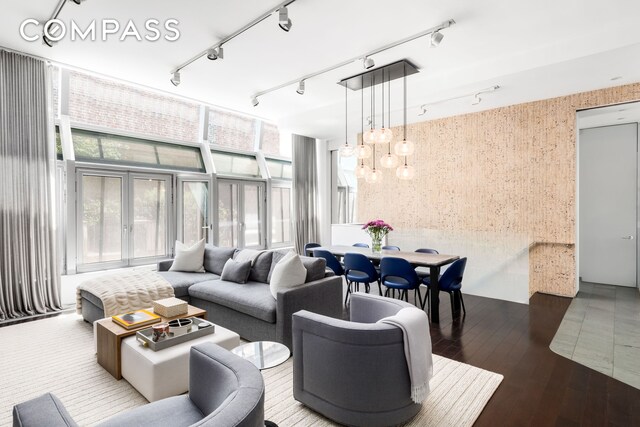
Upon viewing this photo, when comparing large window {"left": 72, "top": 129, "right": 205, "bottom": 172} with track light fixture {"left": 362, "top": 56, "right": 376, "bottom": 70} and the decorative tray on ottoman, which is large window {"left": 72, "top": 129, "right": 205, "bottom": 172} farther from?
track light fixture {"left": 362, "top": 56, "right": 376, "bottom": 70}

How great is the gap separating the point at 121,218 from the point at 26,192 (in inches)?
53.1

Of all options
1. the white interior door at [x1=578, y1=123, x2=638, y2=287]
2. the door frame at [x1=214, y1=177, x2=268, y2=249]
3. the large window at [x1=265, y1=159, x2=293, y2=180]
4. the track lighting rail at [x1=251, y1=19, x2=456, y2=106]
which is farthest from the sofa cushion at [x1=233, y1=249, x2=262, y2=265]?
the white interior door at [x1=578, y1=123, x2=638, y2=287]

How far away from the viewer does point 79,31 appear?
149 inches

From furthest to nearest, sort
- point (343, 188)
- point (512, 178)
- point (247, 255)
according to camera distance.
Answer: point (343, 188), point (512, 178), point (247, 255)

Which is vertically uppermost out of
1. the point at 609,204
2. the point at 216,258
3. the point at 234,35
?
the point at 234,35

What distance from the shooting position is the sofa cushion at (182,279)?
429 centimetres

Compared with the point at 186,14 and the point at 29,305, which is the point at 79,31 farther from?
the point at 29,305

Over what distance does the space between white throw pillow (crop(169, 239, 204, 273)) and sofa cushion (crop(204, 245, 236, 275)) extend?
0.31ft

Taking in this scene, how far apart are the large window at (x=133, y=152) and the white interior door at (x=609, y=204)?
7533 millimetres

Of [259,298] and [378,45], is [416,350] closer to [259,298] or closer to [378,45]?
[259,298]

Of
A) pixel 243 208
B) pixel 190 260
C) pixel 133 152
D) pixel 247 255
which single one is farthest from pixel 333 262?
pixel 133 152

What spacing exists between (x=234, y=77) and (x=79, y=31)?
1943 millimetres

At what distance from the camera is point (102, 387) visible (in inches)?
108

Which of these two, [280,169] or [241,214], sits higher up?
[280,169]
